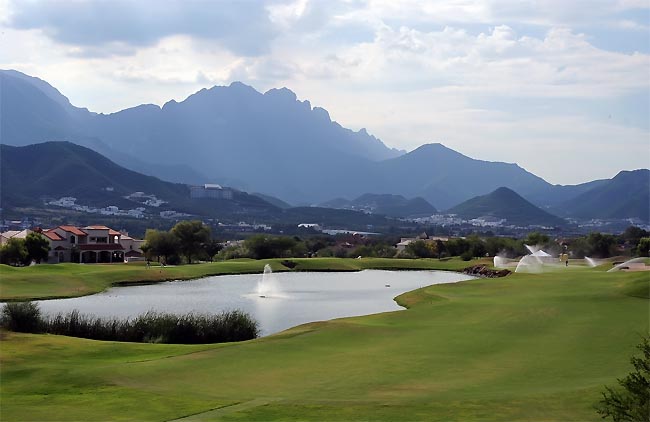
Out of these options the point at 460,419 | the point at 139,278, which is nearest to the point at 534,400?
the point at 460,419

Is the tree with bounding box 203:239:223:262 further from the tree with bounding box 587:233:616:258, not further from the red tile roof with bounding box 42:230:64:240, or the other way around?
the tree with bounding box 587:233:616:258

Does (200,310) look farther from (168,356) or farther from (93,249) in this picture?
(93,249)

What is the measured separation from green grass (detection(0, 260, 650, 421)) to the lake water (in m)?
10.6

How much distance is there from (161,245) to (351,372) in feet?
267

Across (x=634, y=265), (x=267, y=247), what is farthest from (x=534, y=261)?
(x=267, y=247)

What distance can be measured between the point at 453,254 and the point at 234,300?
88482 millimetres

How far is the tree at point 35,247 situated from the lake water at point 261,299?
1922cm

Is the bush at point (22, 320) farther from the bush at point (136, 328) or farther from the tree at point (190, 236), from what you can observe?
the tree at point (190, 236)

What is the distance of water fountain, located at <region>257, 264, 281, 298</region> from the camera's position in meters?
64.5

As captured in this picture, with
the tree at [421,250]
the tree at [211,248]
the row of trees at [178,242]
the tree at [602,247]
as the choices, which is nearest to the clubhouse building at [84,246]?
the row of trees at [178,242]

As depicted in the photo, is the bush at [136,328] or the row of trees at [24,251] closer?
the bush at [136,328]

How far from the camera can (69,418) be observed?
1936 cm

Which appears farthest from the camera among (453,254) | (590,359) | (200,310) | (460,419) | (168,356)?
(453,254)

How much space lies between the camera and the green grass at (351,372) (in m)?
19.9
